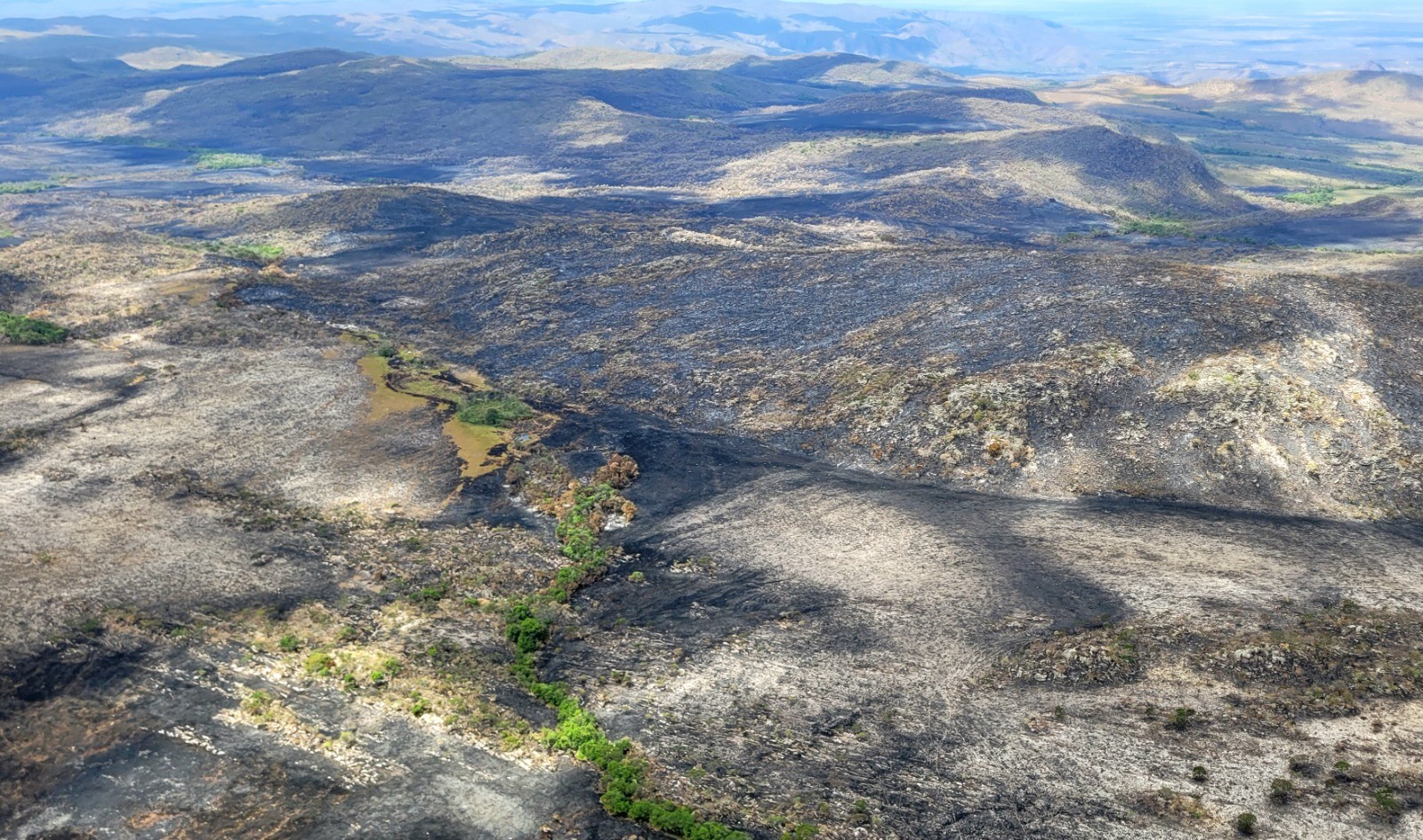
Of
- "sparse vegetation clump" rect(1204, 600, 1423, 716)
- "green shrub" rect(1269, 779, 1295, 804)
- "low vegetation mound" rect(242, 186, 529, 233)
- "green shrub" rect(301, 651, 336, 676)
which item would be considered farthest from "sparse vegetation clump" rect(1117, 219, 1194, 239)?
"green shrub" rect(301, 651, 336, 676)

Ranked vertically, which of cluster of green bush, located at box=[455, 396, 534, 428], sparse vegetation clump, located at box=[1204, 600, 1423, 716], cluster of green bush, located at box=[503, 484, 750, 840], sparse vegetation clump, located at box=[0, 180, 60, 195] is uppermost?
sparse vegetation clump, located at box=[0, 180, 60, 195]

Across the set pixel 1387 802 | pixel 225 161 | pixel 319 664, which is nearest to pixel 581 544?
pixel 319 664

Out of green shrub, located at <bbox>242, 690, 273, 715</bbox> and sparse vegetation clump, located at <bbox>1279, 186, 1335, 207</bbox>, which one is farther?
sparse vegetation clump, located at <bbox>1279, 186, 1335, 207</bbox>

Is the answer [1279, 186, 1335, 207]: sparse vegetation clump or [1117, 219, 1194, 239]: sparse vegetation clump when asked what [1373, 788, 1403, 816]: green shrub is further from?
[1279, 186, 1335, 207]: sparse vegetation clump

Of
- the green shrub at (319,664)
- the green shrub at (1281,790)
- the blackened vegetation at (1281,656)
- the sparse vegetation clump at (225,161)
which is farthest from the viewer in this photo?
the sparse vegetation clump at (225,161)

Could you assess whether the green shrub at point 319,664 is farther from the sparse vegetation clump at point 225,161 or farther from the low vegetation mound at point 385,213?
the sparse vegetation clump at point 225,161

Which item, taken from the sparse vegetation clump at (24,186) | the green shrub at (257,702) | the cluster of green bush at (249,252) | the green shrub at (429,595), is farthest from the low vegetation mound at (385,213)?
the green shrub at (257,702)

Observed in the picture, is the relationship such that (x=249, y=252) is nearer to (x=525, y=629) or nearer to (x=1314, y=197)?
(x=525, y=629)
